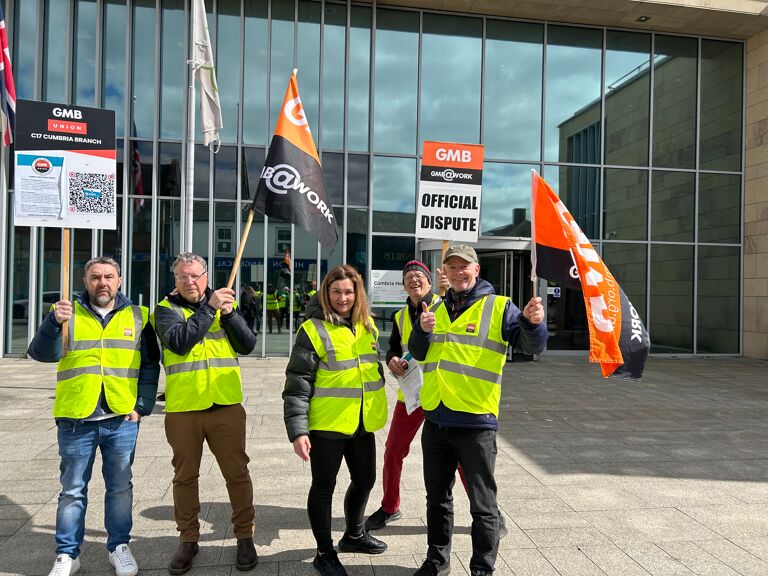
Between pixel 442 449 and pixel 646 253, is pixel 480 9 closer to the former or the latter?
pixel 646 253

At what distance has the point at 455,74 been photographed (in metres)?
14.2

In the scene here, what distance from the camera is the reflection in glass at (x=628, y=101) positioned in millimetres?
14672

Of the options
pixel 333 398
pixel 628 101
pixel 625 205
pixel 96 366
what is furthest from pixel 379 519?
pixel 628 101

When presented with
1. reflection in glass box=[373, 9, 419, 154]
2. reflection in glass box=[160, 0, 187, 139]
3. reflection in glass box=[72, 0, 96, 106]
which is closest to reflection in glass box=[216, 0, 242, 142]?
reflection in glass box=[160, 0, 187, 139]

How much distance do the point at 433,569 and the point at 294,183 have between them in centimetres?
282

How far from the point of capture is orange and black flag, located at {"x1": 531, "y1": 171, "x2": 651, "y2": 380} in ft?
11.2

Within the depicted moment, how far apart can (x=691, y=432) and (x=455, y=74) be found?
34.3 ft

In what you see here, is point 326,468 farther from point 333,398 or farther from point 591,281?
point 591,281

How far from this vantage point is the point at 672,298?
1474cm

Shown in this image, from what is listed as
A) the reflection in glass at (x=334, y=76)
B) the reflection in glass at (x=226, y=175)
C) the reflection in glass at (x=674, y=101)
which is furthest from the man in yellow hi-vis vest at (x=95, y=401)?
the reflection in glass at (x=674, y=101)

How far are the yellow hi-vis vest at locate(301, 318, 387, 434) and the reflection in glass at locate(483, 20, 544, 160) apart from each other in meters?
11.8

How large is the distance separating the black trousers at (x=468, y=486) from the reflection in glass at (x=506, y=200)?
443 inches

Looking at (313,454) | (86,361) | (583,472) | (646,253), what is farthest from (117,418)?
(646,253)

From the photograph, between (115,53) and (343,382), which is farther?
(115,53)
